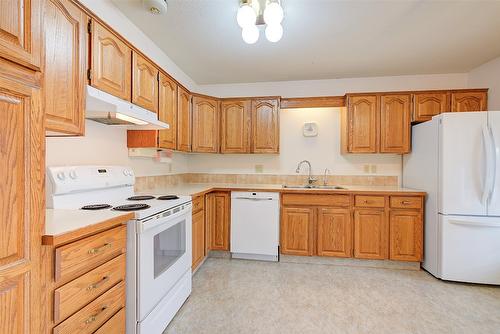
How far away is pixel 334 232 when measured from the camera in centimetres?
290

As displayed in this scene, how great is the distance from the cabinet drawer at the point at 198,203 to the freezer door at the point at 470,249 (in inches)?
99.4

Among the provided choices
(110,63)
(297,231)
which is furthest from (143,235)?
(297,231)

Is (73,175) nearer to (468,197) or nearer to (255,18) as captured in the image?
(255,18)

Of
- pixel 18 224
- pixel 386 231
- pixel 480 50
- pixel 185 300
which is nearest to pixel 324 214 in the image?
pixel 386 231


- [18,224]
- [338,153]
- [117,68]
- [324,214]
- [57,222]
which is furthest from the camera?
[338,153]

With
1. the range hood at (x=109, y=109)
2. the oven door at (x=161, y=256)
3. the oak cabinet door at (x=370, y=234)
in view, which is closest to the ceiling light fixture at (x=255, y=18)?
the range hood at (x=109, y=109)

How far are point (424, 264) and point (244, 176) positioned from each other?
2446 mm

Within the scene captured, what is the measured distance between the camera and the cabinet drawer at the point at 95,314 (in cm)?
106

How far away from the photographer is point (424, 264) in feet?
9.11

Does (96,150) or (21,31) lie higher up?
(21,31)

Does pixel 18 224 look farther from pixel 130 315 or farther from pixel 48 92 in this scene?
pixel 130 315

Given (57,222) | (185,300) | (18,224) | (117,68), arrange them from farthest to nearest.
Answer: (185,300) → (117,68) → (57,222) → (18,224)

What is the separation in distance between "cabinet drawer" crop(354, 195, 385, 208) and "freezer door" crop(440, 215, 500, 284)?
0.57 meters

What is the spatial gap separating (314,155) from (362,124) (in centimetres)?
75
